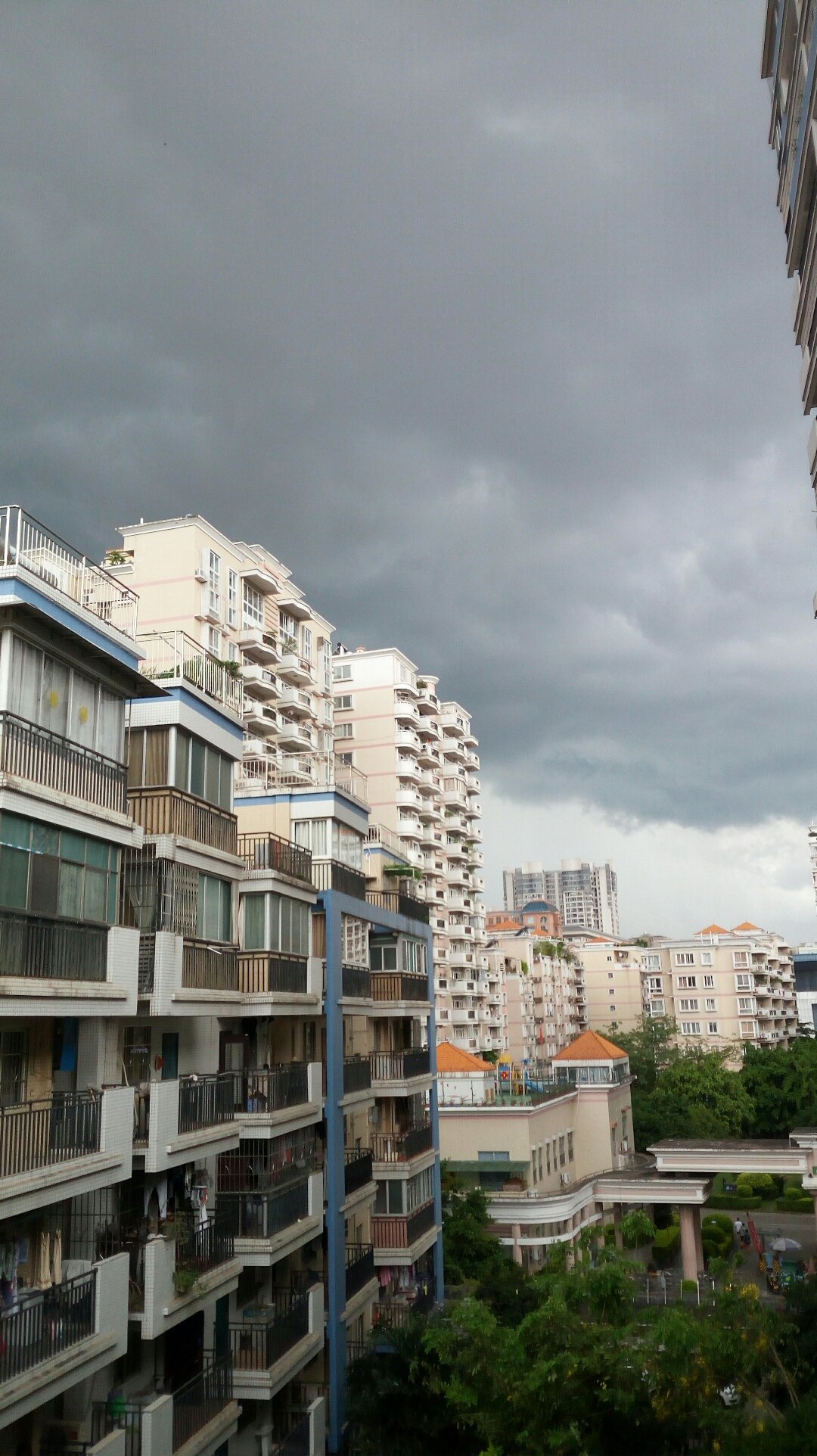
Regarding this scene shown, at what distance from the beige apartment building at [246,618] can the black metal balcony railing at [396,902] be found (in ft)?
33.9

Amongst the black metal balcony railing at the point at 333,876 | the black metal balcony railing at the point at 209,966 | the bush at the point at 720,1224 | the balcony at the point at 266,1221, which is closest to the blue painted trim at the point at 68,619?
the black metal balcony railing at the point at 209,966

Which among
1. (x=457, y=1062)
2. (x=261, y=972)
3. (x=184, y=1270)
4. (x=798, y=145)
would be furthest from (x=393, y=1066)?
(x=798, y=145)

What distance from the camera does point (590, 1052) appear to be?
200 feet

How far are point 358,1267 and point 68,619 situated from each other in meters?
19.4

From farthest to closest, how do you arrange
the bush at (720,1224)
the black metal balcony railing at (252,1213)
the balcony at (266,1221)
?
the bush at (720,1224), the black metal balcony railing at (252,1213), the balcony at (266,1221)

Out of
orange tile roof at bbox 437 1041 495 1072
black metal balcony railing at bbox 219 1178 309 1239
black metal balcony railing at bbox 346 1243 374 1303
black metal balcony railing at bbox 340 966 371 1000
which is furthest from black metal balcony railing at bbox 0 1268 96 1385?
orange tile roof at bbox 437 1041 495 1072

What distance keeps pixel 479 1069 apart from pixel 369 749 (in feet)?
98.5

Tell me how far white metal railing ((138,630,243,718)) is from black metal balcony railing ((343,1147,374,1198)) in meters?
12.3

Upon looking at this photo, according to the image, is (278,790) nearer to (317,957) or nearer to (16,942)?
(317,957)

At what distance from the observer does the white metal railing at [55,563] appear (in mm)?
16250

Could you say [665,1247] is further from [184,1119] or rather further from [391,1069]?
[184,1119]

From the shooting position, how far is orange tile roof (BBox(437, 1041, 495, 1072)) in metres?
53.7

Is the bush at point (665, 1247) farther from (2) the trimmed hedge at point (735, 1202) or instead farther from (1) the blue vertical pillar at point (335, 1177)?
(1) the blue vertical pillar at point (335, 1177)

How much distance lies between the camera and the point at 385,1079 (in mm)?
33562
